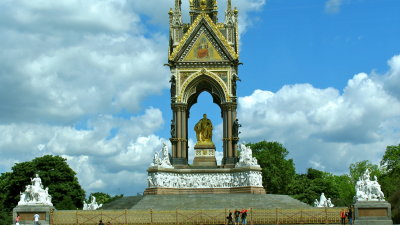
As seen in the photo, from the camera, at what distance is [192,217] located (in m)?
38.4

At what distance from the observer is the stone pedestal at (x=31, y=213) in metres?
39.0

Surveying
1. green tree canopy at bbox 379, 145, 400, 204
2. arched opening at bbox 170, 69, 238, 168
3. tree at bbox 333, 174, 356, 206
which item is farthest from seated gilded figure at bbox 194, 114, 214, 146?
tree at bbox 333, 174, 356, 206

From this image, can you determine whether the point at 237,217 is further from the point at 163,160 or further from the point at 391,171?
the point at 391,171

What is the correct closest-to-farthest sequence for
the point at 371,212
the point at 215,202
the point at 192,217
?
the point at 192,217
the point at 371,212
the point at 215,202

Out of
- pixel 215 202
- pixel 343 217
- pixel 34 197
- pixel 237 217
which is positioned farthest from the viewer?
pixel 215 202

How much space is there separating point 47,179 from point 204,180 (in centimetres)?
2648

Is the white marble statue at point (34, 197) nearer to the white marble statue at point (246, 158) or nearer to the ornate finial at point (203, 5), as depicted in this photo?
the white marble statue at point (246, 158)

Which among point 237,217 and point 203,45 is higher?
point 203,45

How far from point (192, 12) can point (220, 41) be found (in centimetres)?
386

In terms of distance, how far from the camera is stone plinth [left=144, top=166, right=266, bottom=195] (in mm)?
47812

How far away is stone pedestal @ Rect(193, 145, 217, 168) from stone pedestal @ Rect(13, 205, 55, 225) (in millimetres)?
14730

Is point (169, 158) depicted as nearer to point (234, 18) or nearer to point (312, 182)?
point (234, 18)

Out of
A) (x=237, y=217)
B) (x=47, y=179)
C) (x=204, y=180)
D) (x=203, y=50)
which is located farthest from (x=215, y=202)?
(x=47, y=179)

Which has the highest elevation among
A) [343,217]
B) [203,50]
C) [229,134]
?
[203,50]
